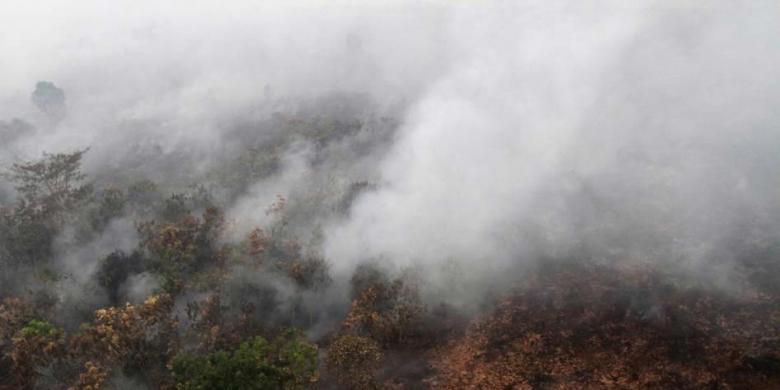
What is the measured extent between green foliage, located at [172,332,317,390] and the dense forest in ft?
0.16

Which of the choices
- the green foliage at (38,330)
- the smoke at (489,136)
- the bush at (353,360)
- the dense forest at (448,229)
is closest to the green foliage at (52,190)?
the dense forest at (448,229)

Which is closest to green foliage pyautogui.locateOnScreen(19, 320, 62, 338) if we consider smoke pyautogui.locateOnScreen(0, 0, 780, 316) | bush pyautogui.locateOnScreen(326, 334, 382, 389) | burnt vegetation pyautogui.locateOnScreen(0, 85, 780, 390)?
burnt vegetation pyautogui.locateOnScreen(0, 85, 780, 390)

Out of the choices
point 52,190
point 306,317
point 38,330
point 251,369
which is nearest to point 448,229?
point 306,317

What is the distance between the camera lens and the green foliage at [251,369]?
1023 cm

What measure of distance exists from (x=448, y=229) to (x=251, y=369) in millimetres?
9408

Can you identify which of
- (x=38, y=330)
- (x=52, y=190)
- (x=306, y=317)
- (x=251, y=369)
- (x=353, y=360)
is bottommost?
(x=251, y=369)

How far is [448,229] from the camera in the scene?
1852cm

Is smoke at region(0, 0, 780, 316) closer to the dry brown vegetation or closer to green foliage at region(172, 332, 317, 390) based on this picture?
the dry brown vegetation

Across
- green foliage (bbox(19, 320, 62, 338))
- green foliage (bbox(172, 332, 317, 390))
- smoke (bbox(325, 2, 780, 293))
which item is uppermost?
smoke (bbox(325, 2, 780, 293))

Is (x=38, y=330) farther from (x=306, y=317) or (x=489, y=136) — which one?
(x=489, y=136)

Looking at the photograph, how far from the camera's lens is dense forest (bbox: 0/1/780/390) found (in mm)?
13180

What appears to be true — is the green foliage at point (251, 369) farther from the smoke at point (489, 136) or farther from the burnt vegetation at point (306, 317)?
the smoke at point (489, 136)

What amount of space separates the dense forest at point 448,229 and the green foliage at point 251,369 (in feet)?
0.16

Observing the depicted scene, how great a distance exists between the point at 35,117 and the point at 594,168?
123ft
